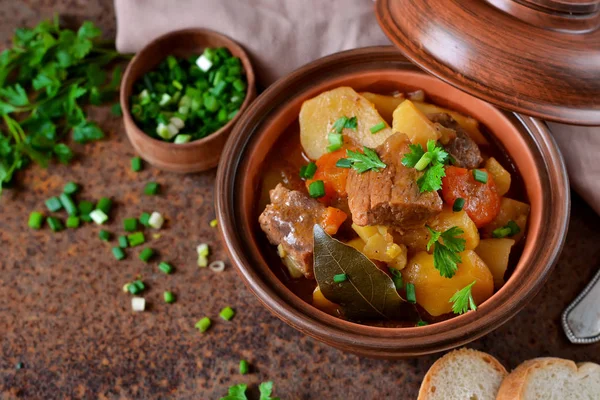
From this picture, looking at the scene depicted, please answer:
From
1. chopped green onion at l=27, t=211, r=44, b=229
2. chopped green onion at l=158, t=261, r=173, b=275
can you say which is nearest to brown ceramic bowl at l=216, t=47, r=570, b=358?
chopped green onion at l=158, t=261, r=173, b=275

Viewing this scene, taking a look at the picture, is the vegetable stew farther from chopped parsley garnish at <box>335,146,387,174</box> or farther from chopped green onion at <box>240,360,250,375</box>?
chopped green onion at <box>240,360,250,375</box>

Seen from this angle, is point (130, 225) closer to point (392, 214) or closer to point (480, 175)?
point (392, 214)

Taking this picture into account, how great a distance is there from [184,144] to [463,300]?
54.8 inches

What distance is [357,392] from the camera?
275 cm

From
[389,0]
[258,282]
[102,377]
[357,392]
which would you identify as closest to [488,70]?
[389,0]

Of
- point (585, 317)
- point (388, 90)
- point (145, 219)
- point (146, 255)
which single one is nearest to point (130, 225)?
point (145, 219)

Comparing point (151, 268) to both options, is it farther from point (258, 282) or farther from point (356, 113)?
point (356, 113)

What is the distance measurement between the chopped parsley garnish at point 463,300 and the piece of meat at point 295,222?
1.77 feet

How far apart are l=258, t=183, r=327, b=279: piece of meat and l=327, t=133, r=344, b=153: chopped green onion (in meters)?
0.22

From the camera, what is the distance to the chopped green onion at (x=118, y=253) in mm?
3000

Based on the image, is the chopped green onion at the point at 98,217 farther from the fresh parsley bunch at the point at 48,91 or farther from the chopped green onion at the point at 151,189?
Result: the fresh parsley bunch at the point at 48,91

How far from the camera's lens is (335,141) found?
2580mm

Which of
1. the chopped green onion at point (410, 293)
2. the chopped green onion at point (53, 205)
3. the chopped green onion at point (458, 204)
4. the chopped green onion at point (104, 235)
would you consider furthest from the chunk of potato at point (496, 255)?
the chopped green onion at point (53, 205)

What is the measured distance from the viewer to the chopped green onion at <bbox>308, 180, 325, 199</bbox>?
99.4 inches
